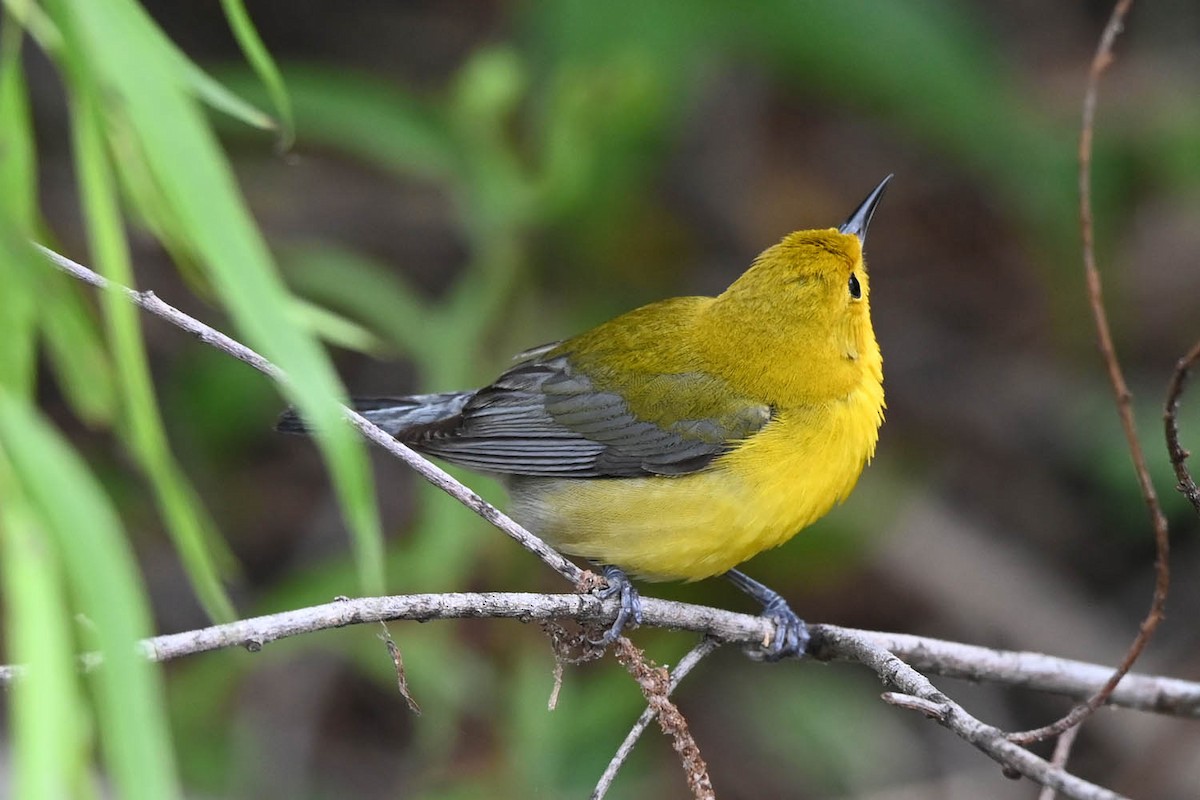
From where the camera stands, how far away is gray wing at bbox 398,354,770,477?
401cm

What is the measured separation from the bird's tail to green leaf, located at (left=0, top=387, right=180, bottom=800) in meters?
2.78

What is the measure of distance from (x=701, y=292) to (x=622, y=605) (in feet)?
11.3

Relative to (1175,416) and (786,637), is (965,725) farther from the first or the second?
(786,637)

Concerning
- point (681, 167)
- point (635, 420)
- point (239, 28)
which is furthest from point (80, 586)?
point (681, 167)

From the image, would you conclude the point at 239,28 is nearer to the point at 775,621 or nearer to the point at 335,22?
the point at 775,621

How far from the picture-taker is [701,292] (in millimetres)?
6637

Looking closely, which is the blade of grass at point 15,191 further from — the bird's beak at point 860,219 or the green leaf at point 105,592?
the bird's beak at point 860,219

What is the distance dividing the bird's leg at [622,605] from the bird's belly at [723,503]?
0.55 ft

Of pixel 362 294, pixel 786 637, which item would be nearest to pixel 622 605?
pixel 786 637

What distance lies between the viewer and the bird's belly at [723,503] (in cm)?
374

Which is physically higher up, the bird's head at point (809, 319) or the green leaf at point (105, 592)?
the bird's head at point (809, 319)

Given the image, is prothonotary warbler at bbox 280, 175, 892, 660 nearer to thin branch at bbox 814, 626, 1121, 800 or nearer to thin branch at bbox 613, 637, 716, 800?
thin branch at bbox 814, 626, 1121, 800

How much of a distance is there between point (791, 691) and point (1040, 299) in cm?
282

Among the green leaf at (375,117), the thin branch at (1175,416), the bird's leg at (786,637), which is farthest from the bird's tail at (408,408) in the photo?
the thin branch at (1175,416)
